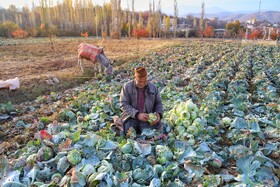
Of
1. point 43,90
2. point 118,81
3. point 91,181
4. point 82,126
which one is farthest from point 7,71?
point 91,181

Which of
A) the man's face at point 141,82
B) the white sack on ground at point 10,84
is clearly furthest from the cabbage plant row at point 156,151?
the white sack on ground at point 10,84

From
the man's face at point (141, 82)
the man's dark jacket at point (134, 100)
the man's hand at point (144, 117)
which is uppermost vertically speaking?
the man's face at point (141, 82)

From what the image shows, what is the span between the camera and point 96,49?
11797 mm

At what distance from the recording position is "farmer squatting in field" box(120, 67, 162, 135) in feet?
16.0

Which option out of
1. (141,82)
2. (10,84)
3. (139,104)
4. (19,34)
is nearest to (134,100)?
(139,104)

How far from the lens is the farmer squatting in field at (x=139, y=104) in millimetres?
4887

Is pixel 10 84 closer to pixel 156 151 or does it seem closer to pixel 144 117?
pixel 144 117

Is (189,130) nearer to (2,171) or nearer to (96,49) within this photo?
(2,171)

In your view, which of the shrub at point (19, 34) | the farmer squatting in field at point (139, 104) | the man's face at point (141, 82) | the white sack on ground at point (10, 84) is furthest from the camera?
the shrub at point (19, 34)

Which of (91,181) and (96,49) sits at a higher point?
(96,49)

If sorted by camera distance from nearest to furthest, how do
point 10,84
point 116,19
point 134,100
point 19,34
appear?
point 134,100
point 10,84
point 19,34
point 116,19

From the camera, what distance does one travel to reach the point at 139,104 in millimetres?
5027

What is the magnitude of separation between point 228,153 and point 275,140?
104cm

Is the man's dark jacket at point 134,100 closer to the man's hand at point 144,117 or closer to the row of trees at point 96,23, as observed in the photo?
the man's hand at point 144,117
